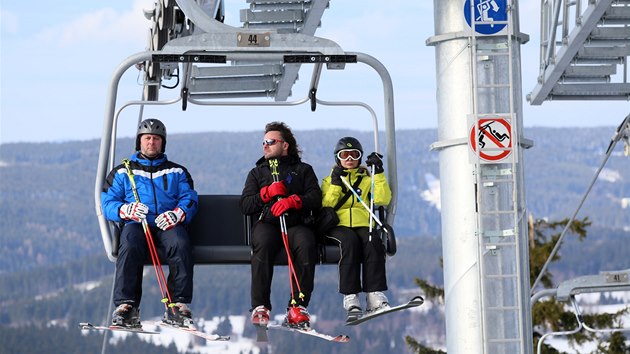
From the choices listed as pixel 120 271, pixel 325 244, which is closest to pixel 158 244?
pixel 120 271

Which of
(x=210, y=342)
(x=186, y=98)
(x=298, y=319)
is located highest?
(x=210, y=342)

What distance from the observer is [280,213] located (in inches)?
375

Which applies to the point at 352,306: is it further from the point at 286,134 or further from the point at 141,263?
the point at 141,263

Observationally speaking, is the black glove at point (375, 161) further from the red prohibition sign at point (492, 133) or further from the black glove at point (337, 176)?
the red prohibition sign at point (492, 133)

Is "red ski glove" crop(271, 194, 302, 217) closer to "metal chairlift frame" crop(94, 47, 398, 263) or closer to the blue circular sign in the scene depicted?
"metal chairlift frame" crop(94, 47, 398, 263)

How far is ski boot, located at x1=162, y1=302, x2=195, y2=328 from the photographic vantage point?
367 inches

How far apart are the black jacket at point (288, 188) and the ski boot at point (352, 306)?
0.57m

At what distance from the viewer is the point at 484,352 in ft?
30.5

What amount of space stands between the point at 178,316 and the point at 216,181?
9000 cm

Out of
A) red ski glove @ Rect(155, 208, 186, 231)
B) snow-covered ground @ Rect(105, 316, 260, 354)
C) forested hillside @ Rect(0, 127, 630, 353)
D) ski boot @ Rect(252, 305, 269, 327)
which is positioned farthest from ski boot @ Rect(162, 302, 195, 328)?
snow-covered ground @ Rect(105, 316, 260, 354)

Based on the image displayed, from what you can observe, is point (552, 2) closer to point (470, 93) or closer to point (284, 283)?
point (470, 93)

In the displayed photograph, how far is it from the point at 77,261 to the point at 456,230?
9215 centimetres

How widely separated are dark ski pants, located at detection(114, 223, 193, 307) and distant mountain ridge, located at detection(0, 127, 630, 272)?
3471 inches

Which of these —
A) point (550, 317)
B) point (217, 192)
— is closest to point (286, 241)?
point (550, 317)
